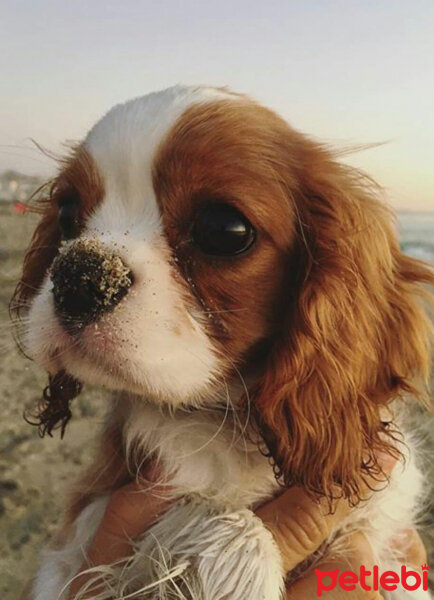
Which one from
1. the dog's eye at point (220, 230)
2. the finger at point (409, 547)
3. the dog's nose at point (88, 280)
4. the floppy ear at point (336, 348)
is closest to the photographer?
the dog's nose at point (88, 280)

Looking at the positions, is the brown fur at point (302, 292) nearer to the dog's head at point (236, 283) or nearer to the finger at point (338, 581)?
the dog's head at point (236, 283)

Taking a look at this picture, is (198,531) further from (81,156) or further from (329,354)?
(81,156)

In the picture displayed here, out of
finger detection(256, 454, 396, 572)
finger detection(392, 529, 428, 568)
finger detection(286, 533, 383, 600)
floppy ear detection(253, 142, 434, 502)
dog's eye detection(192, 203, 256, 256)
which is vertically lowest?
finger detection(392, 529, 428, 568)

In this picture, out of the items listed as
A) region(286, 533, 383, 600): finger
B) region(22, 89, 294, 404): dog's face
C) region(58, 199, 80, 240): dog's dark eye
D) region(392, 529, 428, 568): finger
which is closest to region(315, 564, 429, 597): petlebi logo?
region(286, 533, 383, 600): finger

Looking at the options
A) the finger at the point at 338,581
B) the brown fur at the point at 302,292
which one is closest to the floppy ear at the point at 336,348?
the brown fur at the point at 302,292

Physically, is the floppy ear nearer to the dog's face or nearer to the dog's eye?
the dog's face

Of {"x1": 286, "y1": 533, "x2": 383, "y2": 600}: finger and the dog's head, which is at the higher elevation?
the dog's head

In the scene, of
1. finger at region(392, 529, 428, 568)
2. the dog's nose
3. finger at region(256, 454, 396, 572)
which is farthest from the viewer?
finger at region(392, 529, 428, 568)

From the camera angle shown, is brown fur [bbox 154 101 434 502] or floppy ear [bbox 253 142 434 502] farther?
floppy ear [bbox 253 142 434 502]
